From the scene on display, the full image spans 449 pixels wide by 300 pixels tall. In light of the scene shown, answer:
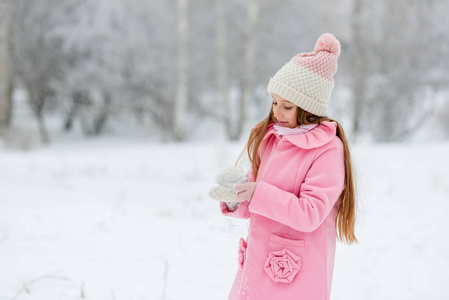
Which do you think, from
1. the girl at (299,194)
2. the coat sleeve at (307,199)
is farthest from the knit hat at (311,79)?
the coat sleeve at (307,199)

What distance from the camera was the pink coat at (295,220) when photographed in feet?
4.35

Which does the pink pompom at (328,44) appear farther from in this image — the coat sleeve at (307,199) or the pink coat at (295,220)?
the coat sleeve at (307,199)

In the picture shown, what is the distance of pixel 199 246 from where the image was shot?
11.5 feet

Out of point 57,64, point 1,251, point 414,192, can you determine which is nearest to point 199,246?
point 1,251

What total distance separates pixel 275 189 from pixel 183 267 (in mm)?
1976

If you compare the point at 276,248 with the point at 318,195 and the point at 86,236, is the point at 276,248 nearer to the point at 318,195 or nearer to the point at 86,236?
the point at 318,195

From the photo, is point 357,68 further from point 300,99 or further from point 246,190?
point 246,190

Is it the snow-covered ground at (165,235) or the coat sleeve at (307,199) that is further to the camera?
the snow-covered ground at (165,235)

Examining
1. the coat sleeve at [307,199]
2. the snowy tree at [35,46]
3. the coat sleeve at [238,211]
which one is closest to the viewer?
the coat sleeve at [307,199]

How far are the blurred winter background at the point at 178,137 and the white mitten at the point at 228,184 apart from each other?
19.7 inches

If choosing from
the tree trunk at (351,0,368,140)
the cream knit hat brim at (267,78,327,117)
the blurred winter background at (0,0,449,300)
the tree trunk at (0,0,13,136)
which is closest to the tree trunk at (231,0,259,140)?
the blurred winter background at (0,0,449,300)

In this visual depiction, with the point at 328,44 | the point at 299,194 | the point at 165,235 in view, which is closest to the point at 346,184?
the point at 299,194

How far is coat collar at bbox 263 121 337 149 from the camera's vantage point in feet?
4.51

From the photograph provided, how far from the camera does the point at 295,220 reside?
1307mm
